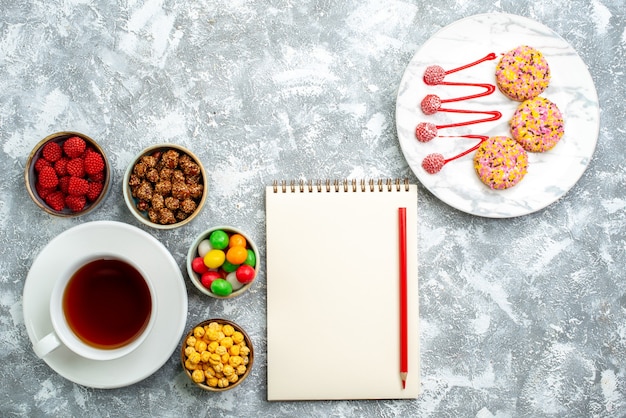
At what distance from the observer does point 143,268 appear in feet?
3.78

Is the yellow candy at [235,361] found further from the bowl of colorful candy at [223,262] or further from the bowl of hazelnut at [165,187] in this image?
the bowl of hazelnut at [165,187]

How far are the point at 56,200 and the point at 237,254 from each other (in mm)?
367

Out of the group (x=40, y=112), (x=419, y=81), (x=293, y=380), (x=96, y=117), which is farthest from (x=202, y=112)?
(x=293, y=380)

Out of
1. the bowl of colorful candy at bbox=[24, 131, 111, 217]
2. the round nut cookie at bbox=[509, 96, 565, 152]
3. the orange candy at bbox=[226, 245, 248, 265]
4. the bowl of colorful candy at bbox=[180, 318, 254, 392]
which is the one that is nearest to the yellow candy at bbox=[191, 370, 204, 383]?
the bowl of colorful candy at bbox=[180, 318, 254, 392]

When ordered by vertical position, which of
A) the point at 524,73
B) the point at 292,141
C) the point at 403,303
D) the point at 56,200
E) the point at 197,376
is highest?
the point at 524,73

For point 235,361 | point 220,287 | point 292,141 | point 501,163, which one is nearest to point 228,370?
point 235,361

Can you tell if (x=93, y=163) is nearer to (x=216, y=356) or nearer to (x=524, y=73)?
(x=216, y=356)

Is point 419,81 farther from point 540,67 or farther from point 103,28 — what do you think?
point 103,28

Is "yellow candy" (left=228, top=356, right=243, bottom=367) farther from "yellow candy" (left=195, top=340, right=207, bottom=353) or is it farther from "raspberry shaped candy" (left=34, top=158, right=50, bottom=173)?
"raspberry shaped candy" (left=34, top=158, right=50, bottom=173)

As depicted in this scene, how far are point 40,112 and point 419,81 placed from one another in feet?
2.52

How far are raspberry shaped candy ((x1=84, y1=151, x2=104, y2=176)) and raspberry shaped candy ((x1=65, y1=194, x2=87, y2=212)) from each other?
0.17 ft

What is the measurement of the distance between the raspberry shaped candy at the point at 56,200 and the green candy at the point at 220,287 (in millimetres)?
336

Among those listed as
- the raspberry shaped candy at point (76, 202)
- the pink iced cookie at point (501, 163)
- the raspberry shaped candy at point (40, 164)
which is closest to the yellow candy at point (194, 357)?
the raspberry shaped candy at point (76, 202)

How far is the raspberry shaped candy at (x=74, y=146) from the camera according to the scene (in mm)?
1180
